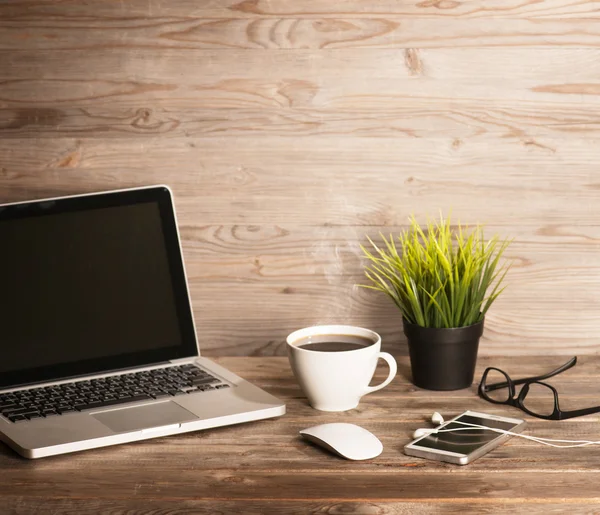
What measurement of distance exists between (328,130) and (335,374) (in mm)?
420

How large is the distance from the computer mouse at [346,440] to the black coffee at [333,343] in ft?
0.46

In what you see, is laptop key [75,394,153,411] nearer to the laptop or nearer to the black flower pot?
the laptop

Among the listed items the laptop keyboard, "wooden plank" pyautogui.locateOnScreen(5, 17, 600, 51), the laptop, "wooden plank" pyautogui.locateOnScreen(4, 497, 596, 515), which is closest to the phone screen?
"wooden plank" pyautogui.locateOnScreen(4, 497, 596, 515)

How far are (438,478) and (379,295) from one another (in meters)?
0.47

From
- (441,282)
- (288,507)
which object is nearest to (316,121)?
(441,282)

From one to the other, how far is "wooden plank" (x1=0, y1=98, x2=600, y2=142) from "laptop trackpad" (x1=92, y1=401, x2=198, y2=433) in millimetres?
457

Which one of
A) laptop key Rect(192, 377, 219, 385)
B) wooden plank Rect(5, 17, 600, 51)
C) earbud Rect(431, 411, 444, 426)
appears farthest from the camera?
wooden plank Rect(5, 17, 600, 51)

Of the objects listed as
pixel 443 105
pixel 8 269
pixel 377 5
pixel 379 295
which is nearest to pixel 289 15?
pixel 377 5

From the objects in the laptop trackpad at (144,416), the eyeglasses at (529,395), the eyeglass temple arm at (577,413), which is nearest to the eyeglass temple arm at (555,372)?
the eyeglasses at (529,395)

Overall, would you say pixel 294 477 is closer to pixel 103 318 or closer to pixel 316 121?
pixel 103 318

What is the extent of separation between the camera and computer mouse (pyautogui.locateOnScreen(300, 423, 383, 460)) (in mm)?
941

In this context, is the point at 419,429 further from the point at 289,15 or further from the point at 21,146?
the point at 21,146

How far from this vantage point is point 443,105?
127 centimetres

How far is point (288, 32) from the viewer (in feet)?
4.14
